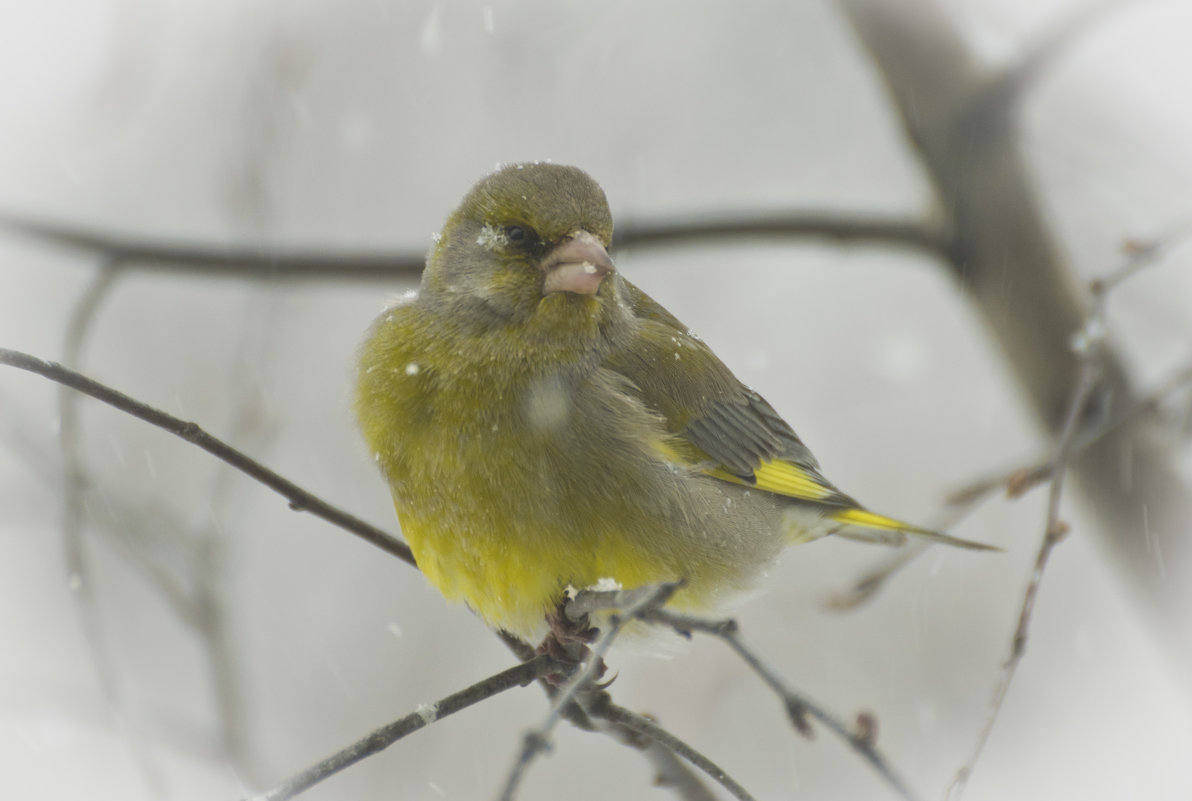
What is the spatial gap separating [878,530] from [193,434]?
2892 millimetres

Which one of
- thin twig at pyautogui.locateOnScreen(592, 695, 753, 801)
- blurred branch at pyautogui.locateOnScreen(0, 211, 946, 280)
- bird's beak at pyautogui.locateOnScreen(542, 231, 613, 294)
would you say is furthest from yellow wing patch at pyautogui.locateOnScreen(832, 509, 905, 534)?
thin twig at pyautogui.locateOnScreen(592, 695, 753, 801)

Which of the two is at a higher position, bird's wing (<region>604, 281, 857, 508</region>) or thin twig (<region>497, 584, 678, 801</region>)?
bird's wing (<region>604, 281, 857, 508</region>)

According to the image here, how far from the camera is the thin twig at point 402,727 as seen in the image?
2.00 meters

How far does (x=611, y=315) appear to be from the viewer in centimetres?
348

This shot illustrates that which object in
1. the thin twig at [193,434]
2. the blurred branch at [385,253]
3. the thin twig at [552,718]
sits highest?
the blurred branch at [385,253]

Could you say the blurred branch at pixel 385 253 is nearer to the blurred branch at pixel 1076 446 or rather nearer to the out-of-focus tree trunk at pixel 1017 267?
the out-of-focus tree trunk at pixel 1017 267

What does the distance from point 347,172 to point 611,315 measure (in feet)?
21.3

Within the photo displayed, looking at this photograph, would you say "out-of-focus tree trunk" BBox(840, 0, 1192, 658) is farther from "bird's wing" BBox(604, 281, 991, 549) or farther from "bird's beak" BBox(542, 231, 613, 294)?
"bird's beak" BBox(542, 231, 613, 294)

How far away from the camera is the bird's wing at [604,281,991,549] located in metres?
3.62

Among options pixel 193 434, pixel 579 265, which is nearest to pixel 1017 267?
pixel 579 265

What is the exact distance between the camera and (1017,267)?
14.4ft

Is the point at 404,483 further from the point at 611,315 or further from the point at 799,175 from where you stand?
the point at 799,175

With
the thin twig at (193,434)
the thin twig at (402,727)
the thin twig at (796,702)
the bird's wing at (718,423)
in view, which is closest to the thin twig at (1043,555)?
the thin twig at (796,702)

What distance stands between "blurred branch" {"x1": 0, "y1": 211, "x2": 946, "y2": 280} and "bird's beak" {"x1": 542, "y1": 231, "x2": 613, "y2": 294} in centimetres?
83
